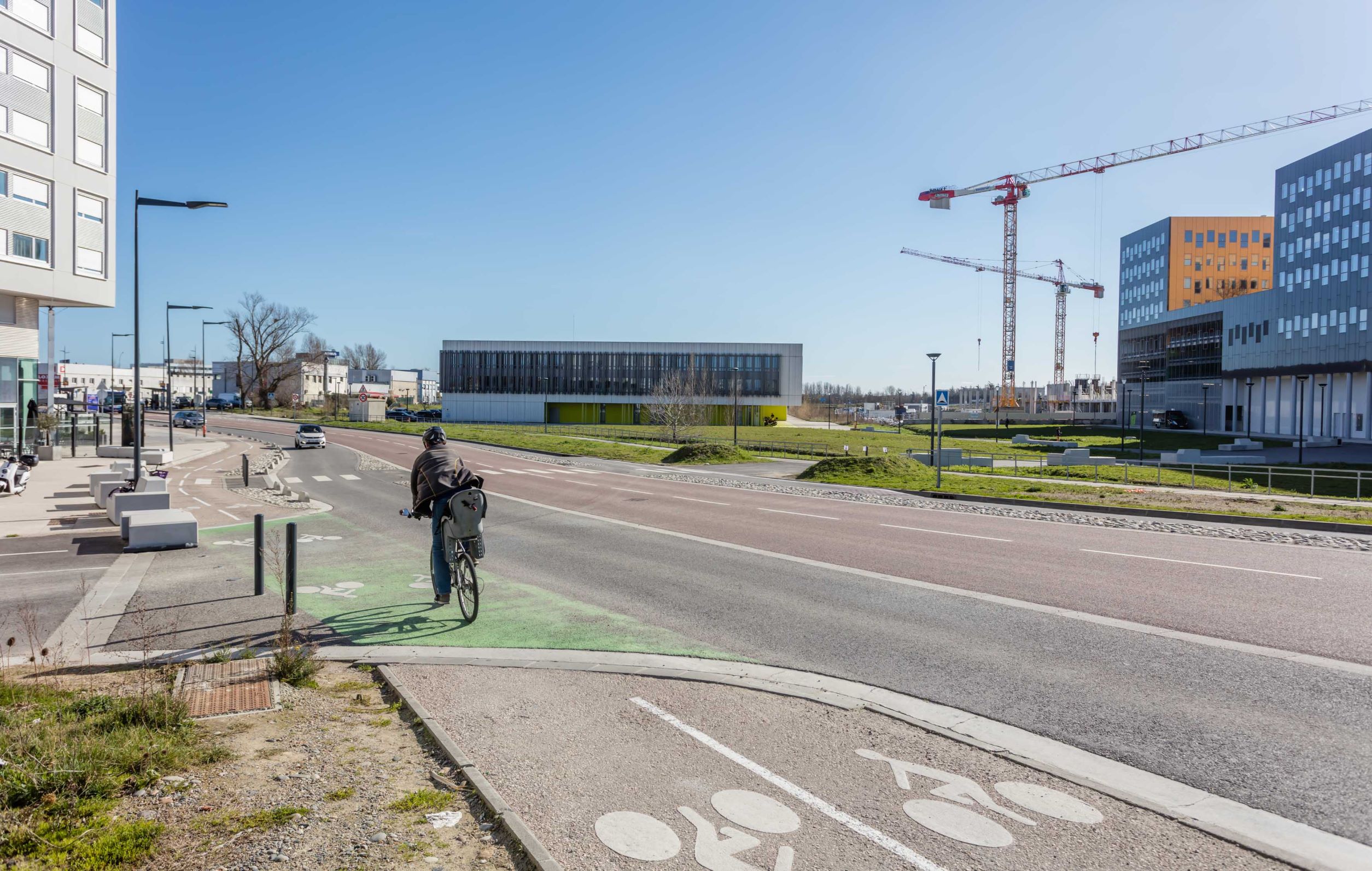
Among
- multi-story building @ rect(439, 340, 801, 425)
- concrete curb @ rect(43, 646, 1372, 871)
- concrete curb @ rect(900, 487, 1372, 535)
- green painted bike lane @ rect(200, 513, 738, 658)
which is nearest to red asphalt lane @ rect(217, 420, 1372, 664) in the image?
concrete curb @ rect(900, 487, 1372, 535)

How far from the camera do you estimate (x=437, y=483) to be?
346 inches

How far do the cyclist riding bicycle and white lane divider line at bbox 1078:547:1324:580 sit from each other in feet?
34.2

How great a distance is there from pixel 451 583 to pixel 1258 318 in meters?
86.1

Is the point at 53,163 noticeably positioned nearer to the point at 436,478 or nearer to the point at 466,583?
the point at 436,478

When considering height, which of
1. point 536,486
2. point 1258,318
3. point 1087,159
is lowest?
point 536,486

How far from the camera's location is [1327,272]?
221 feet

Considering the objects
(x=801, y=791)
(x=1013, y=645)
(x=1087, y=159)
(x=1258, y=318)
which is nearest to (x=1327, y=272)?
(x=1258, y=318)

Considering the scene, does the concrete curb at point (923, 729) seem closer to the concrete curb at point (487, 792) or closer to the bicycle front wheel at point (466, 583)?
the concrete curb at point (487, 792)

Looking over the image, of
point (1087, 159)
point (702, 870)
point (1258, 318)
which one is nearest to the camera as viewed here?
point (702, 870)

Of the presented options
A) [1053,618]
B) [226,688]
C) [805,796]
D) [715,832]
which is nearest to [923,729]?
[805,796]

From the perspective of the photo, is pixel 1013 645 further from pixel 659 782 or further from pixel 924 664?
pixel 659 782

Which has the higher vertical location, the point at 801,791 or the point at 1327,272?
the point at 1327,272

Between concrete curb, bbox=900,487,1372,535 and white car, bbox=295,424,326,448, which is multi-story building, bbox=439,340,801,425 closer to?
white car, bbox=295,424,326,448

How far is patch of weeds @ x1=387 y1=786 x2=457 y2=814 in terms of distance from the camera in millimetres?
4491
